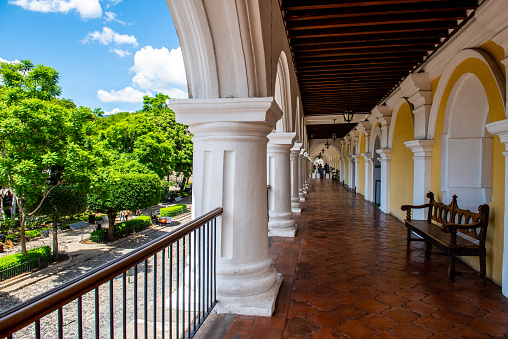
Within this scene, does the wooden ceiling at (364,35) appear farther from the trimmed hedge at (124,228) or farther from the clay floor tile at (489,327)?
the trimmed hedge at (124,228)

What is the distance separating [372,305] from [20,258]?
1343 cm

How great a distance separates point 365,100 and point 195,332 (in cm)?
1009

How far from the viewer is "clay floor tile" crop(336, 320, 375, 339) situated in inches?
101

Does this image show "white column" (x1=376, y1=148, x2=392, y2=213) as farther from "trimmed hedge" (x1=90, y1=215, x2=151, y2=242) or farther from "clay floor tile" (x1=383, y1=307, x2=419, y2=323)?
"trimmed hedge" (x1=90, y1=215, x2=151, y2=242)

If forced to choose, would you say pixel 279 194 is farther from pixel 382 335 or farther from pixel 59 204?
pixel 59 204

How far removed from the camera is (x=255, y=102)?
2713 mm

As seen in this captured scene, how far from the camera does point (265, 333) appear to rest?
2.48 meters

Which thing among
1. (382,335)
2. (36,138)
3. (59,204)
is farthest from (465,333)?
(59,204)

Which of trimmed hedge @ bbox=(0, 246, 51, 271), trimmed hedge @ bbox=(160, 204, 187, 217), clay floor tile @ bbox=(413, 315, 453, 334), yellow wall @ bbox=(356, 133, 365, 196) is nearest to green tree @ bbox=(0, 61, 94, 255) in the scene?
trimmed hedge @ bbox=(0, 246, 51, 271)

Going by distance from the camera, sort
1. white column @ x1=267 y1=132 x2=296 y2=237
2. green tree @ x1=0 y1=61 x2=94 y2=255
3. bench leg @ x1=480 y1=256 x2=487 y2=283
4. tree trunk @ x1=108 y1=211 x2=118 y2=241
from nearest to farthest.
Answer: bench leg @ x1=480 y1=256 x2=487 y2=283 → white column @ x1=267 y1=132 x2=296 y2=237 → green tree @ x1=0 y1=61 x2=94 y2=255 → tree trunk @ x1=108 y1=211 x2=118 y2=241

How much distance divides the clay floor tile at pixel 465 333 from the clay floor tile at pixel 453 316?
0.12m

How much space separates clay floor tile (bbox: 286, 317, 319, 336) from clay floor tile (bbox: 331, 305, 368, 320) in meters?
0.34

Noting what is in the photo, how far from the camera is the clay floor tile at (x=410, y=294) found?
3342 mm

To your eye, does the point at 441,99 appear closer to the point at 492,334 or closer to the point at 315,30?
the point at 315,30
